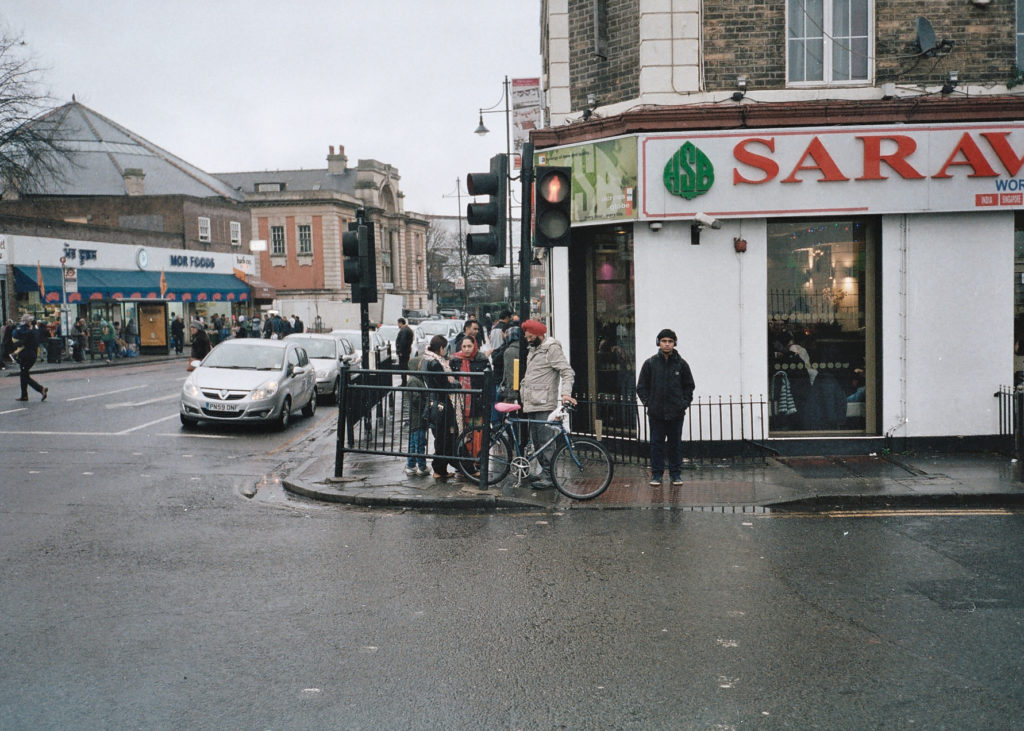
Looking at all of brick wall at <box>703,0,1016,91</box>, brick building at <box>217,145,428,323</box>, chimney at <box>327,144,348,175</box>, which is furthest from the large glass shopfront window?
chimney at <box>327,144,348,175</box>

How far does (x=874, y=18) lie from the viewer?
12.1m

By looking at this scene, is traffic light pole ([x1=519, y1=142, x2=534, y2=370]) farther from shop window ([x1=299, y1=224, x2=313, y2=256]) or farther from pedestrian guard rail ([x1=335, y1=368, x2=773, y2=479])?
shop window ([x1=299, y1=224, x2=313, y2=256])

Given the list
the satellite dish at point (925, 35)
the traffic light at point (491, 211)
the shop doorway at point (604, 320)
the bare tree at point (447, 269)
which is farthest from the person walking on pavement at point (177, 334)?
the bare tree at point (447, 269)

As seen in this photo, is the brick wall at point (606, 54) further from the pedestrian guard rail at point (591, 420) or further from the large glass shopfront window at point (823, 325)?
the pedestrian guard rail at point (591, 420)

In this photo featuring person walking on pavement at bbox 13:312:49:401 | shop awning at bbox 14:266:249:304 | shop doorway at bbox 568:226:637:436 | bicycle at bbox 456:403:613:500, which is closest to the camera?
bicycle at bbox 456:403:613:500

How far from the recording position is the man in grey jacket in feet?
33.8

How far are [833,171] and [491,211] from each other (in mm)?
4895

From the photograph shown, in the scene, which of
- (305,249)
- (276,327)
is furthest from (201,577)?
(305,249)

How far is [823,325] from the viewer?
41.0 ft

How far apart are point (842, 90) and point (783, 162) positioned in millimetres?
1266

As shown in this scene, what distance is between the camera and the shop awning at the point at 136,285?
35406 millimetres

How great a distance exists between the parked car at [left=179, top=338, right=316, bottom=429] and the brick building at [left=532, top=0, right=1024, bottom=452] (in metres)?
6.65

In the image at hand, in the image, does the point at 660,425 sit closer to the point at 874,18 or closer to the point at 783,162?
the point at 783,162

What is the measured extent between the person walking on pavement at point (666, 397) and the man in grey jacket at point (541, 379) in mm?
995
